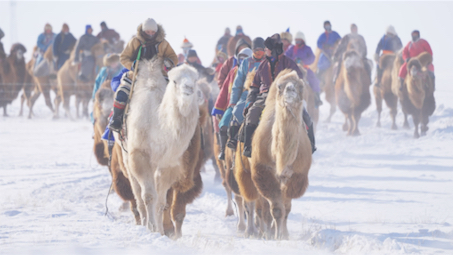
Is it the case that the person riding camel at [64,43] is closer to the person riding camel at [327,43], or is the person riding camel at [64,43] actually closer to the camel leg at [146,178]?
the person riding camel at [327,43]

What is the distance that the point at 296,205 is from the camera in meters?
9.02

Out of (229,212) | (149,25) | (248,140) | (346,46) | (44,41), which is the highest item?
(149,25)

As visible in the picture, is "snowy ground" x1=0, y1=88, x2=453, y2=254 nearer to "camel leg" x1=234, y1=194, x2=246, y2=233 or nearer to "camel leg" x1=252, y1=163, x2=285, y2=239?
"camel leg" x1=234, y1=194, x2=246, y2=233

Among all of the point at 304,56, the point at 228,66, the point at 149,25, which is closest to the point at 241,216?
the point at 228,66

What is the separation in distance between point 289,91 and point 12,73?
18879 mm

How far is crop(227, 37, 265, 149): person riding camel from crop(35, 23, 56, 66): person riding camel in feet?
54.7

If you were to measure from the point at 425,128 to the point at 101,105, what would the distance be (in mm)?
9970

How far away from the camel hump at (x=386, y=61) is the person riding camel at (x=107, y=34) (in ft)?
31.9

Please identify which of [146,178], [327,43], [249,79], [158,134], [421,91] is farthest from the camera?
[327,43]

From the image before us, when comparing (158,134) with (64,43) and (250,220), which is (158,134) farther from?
(64,43)

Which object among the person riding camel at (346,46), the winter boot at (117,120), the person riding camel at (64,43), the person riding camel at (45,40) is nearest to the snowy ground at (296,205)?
the winter boot at (117,120)

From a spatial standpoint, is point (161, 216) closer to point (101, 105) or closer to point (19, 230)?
point (19, 230)

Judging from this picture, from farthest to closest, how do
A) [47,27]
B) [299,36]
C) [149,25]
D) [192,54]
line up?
[47,27] < [299,36] < [192,54] < [149,25]

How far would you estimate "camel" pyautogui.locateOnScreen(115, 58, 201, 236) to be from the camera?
5.80 m
